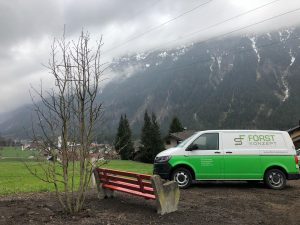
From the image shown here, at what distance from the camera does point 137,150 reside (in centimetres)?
8581

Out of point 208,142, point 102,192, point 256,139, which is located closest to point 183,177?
point 208,142

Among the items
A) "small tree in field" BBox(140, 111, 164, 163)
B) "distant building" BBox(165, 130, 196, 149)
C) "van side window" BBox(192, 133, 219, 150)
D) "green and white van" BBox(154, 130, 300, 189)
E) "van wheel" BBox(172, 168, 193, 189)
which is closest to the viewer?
"van wheel" BBox(172, 168, 193, 189)

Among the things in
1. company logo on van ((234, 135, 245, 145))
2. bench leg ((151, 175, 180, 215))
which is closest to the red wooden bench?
bench leg ((151, 175, 180, 215))

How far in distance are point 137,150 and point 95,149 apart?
76.0 metres

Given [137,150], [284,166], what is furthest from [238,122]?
[284,166]

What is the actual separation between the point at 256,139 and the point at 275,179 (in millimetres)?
1394

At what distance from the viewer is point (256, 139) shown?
14.8 meters

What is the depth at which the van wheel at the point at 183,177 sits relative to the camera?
1413 centimetres

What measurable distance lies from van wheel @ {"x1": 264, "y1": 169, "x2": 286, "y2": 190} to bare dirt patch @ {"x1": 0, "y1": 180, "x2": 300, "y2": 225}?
1.31 meters

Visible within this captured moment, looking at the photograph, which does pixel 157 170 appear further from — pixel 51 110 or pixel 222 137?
pixel 51 110

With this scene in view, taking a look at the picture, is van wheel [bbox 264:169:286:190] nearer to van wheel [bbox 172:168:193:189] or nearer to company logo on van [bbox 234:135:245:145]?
company logo on van [bbox 234:135:245:145]

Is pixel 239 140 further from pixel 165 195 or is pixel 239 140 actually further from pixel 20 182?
pixel 20 182

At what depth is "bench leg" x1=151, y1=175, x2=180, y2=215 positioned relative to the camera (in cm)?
911

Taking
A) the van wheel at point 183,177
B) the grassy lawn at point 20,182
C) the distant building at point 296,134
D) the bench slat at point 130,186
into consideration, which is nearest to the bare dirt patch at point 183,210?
the bench slat at point 130,186
